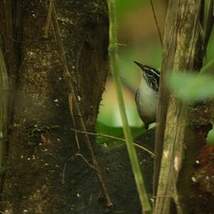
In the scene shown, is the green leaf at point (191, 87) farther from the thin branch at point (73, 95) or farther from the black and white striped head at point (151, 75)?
the black and white striped head at point (151, 75)

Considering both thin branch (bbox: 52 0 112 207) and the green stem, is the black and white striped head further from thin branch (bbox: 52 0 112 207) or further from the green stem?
the green stem

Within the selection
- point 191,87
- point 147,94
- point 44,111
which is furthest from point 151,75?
point 191,87

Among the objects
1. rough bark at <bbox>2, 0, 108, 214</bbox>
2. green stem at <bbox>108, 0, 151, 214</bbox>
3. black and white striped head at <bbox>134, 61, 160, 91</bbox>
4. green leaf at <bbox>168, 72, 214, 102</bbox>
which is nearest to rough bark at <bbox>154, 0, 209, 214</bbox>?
green stem at <bbox>108, 0, 151, 214</bbox>

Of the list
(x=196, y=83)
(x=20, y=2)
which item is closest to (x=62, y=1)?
(x=20, y=2)

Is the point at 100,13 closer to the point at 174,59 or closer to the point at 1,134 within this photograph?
the point at 1,134

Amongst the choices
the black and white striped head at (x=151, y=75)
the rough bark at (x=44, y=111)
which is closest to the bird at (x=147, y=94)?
the black and white striped head at (x=151, y=75)

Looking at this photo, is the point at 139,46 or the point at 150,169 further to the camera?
the point at 139,46
